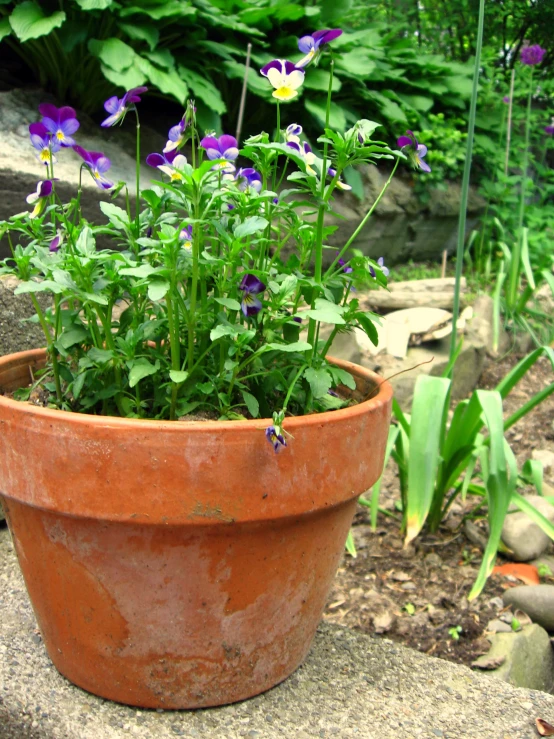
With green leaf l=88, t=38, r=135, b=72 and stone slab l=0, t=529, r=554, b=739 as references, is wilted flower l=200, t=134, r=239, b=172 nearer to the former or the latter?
stone slab l=0, t=529, r=554, b=739

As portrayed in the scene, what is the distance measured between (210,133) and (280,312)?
312mm

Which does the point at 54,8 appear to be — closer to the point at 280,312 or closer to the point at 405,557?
the point at 280,312

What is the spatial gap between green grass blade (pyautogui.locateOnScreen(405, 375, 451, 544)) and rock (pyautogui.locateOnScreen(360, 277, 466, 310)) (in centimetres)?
157

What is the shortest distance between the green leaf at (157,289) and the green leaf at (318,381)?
0.26m

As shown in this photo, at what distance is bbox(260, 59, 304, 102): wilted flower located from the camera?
107 cm

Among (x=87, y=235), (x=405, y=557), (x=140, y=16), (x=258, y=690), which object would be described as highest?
(x=140, y=16)

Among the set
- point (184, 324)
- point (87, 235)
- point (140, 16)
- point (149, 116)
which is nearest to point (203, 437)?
point (184, 324)

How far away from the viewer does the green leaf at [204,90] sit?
9.18 ft

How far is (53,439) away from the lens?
3.20 feet

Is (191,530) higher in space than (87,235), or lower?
lower

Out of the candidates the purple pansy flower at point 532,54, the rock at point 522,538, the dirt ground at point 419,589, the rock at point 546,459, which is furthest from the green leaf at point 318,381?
the purple pansy flower at point 532,54

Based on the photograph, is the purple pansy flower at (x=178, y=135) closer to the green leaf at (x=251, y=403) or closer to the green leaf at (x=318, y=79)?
the green leaf at (x=251, y=403)

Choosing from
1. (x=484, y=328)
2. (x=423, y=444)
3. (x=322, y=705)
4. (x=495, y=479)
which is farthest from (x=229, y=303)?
(x=484, y=328)

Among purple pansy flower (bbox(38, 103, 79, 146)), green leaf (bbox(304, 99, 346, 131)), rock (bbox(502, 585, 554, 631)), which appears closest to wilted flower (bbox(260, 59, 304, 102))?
purple pansy flower (bbox(38, 103, 79, 146))
